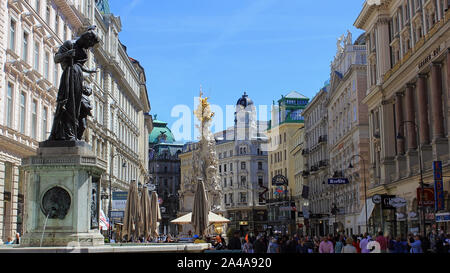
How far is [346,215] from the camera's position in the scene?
218 ft

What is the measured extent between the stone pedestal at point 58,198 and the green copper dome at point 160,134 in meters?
149

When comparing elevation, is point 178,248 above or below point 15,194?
below

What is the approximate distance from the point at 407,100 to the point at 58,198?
3585 cm

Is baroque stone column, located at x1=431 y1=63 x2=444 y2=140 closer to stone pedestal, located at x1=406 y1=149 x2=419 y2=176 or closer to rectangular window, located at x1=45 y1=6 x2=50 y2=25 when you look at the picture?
stone pedestal, located at x1=406 y1=149 x2=419 y2=176

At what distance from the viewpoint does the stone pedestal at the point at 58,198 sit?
12867 millimetres

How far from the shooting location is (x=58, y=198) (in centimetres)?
1298

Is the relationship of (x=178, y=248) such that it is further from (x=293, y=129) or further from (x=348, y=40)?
(x=293, y=129)

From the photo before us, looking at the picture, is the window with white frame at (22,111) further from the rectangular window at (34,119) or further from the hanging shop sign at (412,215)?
the hanging shop sign at (412,215)

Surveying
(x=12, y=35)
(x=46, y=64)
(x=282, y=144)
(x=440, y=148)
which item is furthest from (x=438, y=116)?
(x=282, y=144)

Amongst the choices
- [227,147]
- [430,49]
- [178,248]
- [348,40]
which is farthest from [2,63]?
[227,147]

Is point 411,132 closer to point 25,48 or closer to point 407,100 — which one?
point 407,100

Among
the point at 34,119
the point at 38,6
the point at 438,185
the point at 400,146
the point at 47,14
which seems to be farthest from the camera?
the point at 400,146

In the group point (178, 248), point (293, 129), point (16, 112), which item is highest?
point (293, 129)
